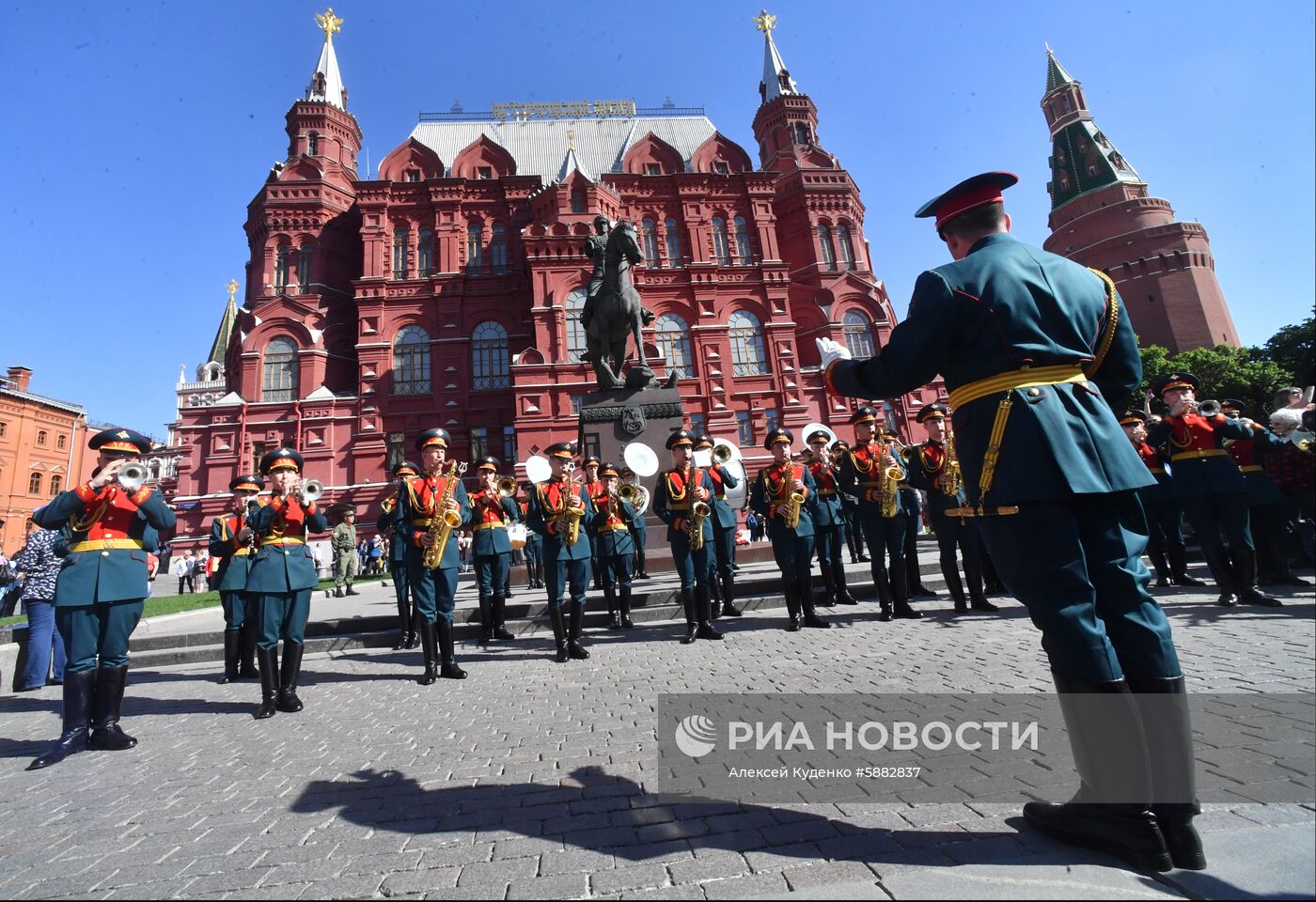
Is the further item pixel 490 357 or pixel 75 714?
pixel 490 357

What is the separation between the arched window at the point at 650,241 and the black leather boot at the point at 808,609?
3273cm

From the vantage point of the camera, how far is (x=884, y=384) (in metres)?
2.48

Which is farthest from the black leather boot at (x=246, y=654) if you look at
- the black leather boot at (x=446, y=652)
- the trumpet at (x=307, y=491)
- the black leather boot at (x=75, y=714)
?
the black leather boot at (x=446, y=652)

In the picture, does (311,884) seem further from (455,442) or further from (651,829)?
(455,442)

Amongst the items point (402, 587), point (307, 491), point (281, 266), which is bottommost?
point (402, 587)

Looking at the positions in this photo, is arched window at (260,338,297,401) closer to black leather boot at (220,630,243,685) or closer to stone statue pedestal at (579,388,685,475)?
stone statue pedestal at (579,388,685,475)

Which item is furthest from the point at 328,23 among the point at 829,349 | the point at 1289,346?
the point at 1289,346

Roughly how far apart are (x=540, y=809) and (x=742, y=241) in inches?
1561

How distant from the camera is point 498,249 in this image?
37500 mm

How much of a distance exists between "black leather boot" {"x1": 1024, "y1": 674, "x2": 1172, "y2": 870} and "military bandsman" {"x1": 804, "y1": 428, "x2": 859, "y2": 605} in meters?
5.79

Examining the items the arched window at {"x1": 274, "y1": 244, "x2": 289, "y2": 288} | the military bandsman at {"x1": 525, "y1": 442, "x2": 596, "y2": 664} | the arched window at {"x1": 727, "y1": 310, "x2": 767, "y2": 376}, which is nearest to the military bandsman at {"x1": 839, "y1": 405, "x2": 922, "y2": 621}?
the military bandsman at {"x1": 525, "y1": 442, "x2": 596, "y2": 664}

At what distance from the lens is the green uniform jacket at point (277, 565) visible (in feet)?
17.5

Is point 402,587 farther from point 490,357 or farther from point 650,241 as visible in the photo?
point 650,241

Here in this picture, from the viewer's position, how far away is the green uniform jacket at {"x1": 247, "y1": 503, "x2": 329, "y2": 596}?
535cm
